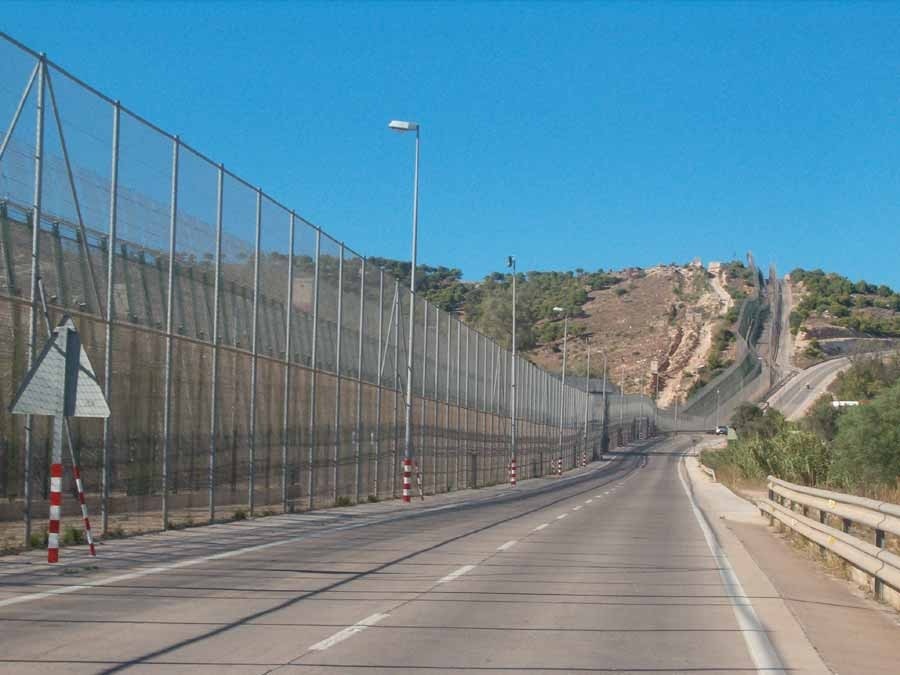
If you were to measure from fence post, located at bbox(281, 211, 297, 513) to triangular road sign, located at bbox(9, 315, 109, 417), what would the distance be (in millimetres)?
13114

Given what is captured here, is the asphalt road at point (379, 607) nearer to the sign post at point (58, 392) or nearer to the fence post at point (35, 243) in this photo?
the sign post at point (58, 392)

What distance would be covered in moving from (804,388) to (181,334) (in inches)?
5147

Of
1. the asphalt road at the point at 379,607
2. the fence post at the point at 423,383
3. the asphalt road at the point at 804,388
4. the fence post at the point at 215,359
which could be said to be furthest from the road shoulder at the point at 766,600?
the asphalt road at the point at 804,388

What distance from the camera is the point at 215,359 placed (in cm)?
2378

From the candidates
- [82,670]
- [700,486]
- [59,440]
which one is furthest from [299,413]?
[700,486]

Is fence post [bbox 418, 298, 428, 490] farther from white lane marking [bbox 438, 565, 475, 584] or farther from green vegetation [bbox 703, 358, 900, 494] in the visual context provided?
white lane marking [bbox 438, 565, 475, 584]

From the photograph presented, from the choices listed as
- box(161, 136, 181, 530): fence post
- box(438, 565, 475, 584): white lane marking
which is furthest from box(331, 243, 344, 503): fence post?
box(438, 565, 475, 584): white lane marking

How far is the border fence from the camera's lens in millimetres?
16781

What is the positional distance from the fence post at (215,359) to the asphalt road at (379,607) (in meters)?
2.04

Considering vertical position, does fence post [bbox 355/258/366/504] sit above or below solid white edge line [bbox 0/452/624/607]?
above

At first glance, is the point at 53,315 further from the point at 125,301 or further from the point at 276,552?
the point at 276,552

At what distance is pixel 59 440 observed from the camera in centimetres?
1466

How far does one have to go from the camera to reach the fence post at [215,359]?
76.6ft

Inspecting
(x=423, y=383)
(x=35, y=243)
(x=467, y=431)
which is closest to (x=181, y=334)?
(x=35, y=243)
